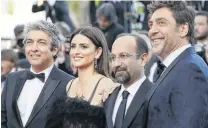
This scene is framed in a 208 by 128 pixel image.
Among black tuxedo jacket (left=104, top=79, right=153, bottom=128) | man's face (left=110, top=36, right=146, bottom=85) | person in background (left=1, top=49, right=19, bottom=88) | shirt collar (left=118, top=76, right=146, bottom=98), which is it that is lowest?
person in background (left=1, top=49, right=19, bottom=88)

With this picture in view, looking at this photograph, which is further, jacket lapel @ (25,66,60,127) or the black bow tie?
the black bow tie

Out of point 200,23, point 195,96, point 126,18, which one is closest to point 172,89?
point 195,96

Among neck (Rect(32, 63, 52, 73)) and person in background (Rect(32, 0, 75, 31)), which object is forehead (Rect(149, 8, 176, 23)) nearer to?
neck (Rect(32, 63, 52, 73))

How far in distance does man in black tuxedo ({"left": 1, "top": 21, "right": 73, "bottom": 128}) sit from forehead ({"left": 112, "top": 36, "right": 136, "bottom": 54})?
65 cm

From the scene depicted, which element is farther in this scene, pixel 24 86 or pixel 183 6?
pixel 24 86

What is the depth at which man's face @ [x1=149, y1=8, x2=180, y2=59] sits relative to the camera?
397 centimetres

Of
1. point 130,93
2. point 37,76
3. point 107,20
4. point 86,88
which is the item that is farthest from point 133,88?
point 107,20

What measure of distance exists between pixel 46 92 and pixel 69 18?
4754mm

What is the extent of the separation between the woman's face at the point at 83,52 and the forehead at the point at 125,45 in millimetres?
232

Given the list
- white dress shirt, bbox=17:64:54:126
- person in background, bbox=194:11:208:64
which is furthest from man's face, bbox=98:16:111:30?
white dress shirt, bbox=17:64:54:126

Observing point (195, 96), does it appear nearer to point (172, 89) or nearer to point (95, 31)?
point (172, 89)

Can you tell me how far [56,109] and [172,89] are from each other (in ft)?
4.76

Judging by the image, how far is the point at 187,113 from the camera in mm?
3664

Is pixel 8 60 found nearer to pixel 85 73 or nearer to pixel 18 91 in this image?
pixel 18 91
